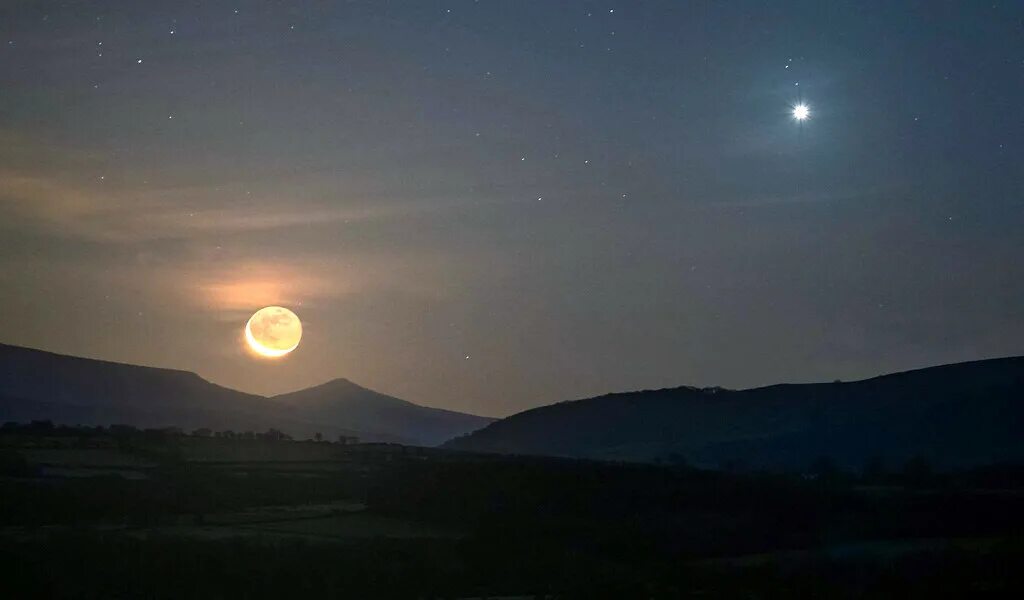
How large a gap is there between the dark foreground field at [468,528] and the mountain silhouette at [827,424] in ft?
105

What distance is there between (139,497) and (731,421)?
343 ft

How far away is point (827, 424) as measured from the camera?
128375mm

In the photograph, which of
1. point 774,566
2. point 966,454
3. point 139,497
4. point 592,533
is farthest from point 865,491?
point 966,454

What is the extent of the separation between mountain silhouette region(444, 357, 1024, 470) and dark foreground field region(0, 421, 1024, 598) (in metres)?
32.1

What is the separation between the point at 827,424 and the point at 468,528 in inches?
3350

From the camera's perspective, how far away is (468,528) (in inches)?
1964

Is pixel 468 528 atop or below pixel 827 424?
below

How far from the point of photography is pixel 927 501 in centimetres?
6122

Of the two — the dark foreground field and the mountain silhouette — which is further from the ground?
the mountain silhouette

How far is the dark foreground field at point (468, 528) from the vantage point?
1449 inches

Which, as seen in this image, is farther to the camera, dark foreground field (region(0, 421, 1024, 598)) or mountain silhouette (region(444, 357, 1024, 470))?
mountain silhouette (region(444, 357, 1024, 470))

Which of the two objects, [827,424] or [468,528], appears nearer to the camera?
[468,528]

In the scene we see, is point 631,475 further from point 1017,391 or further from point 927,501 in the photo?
point 1017,391

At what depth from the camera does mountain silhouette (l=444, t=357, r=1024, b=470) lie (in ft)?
364
